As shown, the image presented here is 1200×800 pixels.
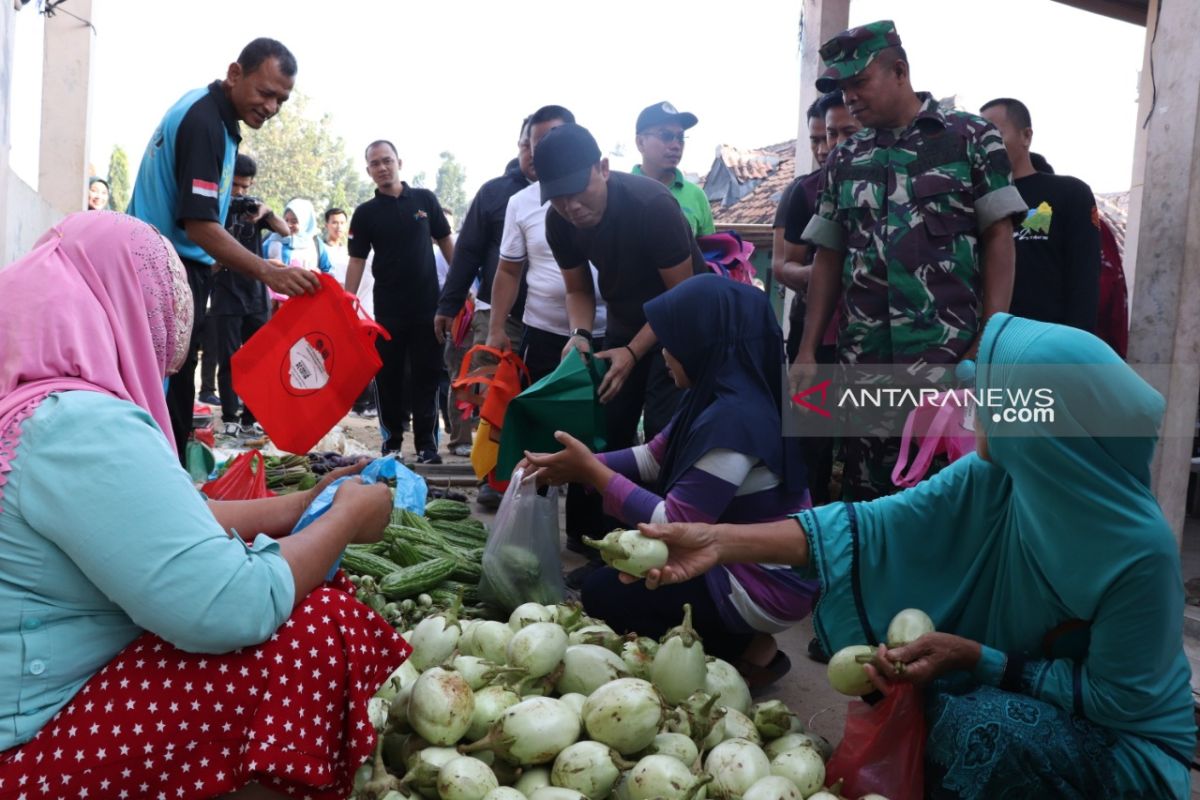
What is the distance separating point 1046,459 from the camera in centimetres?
205

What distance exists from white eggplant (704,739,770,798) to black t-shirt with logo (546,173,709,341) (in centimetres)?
224

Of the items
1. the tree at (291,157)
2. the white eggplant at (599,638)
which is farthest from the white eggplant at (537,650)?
the tree at (291,157)

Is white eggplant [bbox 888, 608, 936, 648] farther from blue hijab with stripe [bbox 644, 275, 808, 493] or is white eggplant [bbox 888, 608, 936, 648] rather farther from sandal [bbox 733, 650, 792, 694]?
Result: sandal [bbox 733, 650, 792, 694]

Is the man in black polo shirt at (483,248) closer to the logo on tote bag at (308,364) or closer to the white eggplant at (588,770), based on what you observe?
the logo on tote bag at (308,364)

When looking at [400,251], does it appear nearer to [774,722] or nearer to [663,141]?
[663,141]

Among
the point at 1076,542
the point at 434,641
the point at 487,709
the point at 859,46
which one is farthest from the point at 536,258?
the point at 1076,542

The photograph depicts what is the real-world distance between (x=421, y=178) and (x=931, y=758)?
6430 cm

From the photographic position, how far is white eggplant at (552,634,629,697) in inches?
95.7

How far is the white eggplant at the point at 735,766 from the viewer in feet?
7.01

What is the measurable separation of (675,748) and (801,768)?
29cm

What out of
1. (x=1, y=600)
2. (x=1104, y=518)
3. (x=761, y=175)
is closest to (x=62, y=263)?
(x=1, y=600)

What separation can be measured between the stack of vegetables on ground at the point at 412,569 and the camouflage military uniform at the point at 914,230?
1437mm

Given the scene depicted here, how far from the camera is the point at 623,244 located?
161 inches

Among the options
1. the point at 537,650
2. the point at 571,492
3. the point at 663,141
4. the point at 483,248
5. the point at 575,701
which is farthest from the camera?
the point at 483,248
